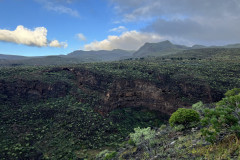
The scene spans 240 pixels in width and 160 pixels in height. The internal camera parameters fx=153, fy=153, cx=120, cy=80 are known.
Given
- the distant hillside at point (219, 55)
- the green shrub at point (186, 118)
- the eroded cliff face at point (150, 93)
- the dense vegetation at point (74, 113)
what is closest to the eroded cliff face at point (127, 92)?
the eroded cliff face at point (150, 93)

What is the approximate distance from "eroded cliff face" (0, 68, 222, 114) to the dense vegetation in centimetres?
36

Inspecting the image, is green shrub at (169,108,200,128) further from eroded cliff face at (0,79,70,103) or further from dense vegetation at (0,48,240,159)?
eroded cliff face at (0,79,70,103)

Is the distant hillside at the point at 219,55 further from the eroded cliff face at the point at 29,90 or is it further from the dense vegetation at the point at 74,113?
the eroded cliff face at the point at 29,90

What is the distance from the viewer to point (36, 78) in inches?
2215

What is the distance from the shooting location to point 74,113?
45562 mm

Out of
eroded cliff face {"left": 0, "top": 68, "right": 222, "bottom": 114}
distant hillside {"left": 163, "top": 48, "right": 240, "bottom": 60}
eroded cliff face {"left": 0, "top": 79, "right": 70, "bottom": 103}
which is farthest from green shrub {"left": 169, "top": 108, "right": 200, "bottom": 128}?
distant hillside {"left": 163, "top": 48, "right": 240, "bottom": 60}

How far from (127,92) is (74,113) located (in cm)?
1983

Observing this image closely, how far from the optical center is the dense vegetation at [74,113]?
114 ft

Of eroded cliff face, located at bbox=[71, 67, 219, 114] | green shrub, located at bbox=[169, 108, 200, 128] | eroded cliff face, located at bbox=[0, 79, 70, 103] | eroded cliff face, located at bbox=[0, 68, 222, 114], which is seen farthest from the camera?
eroded cliff face, located at bbox=[71, 67, 219, 114]

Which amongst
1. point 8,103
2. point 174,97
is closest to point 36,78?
point 8,103

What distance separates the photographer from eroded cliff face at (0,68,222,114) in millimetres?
50406

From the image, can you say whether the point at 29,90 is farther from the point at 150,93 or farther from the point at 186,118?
the point at 186,118

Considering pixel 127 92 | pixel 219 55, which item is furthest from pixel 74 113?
pixel 219 55

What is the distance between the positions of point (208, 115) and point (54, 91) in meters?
49.4
